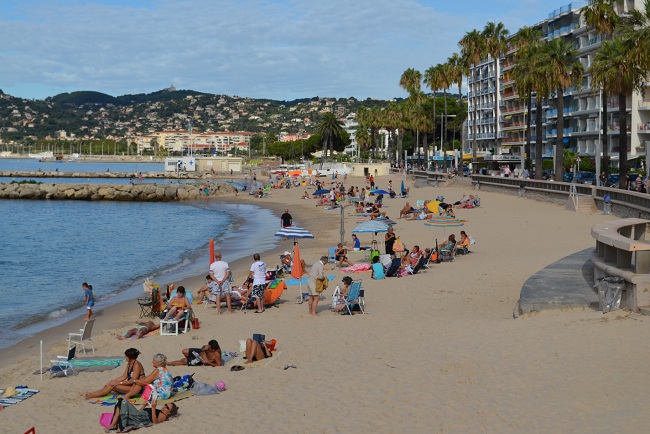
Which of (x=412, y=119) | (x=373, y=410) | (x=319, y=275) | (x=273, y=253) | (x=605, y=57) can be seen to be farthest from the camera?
(x=412, y=119)

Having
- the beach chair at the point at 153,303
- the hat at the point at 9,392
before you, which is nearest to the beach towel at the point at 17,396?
the hat at the point at 9,392

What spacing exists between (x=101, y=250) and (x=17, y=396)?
25.1 m

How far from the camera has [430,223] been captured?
24.3 meters

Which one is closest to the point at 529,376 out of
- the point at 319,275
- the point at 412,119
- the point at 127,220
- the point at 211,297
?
the point at 319,275

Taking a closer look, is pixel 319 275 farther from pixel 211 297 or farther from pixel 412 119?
pixel 412 119

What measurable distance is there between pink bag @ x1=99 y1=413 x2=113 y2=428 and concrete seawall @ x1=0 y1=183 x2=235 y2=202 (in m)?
64.8

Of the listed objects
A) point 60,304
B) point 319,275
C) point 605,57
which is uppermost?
point 605,57

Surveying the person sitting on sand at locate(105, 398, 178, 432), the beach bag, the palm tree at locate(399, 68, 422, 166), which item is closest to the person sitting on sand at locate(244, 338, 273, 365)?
the person sitting on sand at locate(105, 398, 178, 432)

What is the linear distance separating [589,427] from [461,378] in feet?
8.12

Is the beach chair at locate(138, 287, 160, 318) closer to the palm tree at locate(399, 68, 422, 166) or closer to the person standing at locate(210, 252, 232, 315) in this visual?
the person standing at locate(210, 252, 232, 315)

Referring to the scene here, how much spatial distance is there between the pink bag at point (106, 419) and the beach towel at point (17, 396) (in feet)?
6.70

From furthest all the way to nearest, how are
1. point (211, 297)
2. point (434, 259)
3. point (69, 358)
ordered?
1. point (434, 259)
2. point (211, 297)
3. point (69, 358)

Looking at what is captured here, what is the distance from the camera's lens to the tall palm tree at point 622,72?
3553cm

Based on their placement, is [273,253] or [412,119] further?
[412,119]
